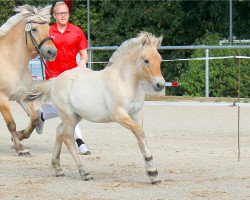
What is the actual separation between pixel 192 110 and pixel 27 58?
23.4 feet

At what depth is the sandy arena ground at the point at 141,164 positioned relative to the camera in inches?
345

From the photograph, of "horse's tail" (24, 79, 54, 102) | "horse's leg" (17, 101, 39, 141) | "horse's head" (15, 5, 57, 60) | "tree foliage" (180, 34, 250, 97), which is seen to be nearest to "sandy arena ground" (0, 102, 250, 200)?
"horse's leg" (17, 101, 39, 141)

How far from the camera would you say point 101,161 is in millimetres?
11180

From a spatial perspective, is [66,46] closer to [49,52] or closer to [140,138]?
[49,52]

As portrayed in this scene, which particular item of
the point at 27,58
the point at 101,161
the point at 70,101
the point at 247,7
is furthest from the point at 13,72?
the point at 247,7

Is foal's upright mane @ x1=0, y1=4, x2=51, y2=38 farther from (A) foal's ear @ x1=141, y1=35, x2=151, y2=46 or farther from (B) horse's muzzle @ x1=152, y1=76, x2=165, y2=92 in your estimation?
(B) horse's muzzle @ x1=152, y1=76, x2=165, y2=92

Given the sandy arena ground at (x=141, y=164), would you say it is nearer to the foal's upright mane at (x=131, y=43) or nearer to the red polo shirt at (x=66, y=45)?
the red polo shirt at (x=66, y=45)

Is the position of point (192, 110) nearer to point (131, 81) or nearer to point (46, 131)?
point (46, 131)

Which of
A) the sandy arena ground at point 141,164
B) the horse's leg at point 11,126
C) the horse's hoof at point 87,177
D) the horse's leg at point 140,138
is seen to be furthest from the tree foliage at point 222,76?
the horse's leg at point 140,138

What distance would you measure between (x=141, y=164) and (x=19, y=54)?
2.53 metres

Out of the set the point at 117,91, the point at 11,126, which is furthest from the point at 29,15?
the point at 117,91

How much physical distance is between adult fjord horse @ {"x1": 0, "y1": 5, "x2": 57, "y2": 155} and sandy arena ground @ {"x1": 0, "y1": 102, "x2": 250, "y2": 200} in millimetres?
509

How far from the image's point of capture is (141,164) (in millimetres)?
10781

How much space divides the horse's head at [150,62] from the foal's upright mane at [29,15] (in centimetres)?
287
